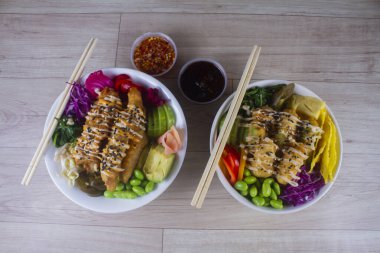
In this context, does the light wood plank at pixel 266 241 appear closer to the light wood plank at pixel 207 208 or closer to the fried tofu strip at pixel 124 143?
the light wood plank at pixel 207 208

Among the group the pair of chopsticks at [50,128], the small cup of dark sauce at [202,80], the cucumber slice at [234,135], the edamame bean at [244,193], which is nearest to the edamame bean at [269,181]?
the edamame bean at [244,193]

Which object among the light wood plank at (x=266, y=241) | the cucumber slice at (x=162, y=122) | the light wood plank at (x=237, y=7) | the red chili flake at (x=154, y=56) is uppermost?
the light wood plank at (x=237, y=7)

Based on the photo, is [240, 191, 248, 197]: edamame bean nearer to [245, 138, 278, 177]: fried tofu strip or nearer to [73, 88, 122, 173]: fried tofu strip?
[245, 138, 278, 177]: fried tofu strip

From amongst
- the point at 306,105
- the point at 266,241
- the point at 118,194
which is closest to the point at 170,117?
the point at 118,194

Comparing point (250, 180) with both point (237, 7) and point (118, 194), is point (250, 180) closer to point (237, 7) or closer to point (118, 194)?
point (118, 194)

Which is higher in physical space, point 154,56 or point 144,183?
point 154,56
